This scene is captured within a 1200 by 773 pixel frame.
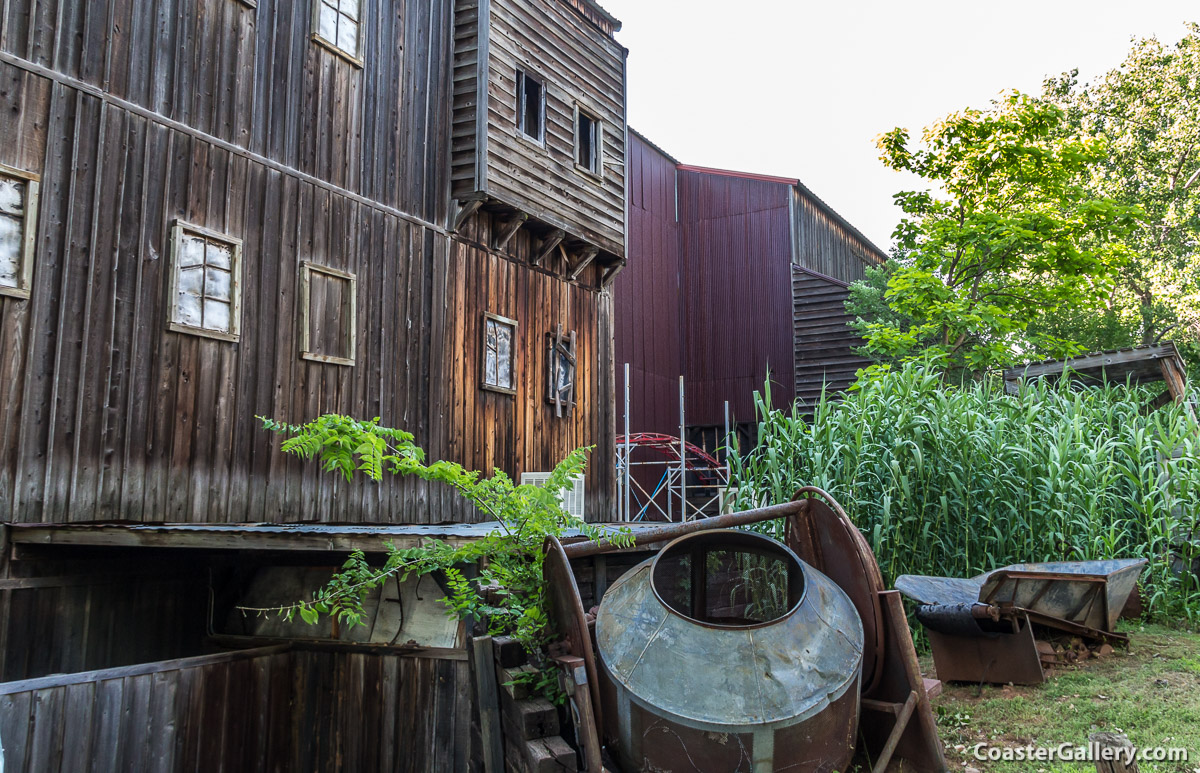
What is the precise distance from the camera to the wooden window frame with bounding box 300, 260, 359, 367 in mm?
9102

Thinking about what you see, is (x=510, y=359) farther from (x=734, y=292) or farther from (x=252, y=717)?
(x=734, y=292)

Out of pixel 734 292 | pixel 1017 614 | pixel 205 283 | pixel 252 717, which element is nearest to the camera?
pixel 1017 614

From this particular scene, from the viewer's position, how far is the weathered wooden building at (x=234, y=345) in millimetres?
6727

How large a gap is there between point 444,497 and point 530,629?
18.1ft

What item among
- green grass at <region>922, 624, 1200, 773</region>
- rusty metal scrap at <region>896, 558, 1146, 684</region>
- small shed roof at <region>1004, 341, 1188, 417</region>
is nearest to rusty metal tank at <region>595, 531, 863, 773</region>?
green grass at <region>922, 624, 1200, 773</region>

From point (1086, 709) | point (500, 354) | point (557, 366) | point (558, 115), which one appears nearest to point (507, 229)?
point (500, 354)

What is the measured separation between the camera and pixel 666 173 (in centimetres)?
2439

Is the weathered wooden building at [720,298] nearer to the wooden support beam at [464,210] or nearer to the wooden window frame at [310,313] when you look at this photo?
the wooden support beam at [464,210]

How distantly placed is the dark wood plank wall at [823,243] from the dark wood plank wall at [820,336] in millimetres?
1096

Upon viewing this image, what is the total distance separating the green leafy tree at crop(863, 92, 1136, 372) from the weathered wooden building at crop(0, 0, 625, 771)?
9.01 m

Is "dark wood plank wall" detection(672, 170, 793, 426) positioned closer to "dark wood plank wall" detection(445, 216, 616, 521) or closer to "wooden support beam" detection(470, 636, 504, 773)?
"dark wood plank wall" detection(445, 216, 616, 521)

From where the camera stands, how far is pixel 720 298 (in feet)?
80.3

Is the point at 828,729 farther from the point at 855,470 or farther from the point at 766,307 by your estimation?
the point at 766,307

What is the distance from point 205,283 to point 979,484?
7.77m
